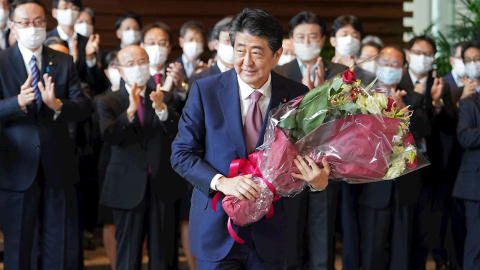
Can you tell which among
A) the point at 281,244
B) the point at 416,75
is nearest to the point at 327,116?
the point at 281,244

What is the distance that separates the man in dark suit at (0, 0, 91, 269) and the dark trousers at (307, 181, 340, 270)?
4.87 ft

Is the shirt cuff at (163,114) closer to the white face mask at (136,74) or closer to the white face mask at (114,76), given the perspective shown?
the white face mask at (136,74)

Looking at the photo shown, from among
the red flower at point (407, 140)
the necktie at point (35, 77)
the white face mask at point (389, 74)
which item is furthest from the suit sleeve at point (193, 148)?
the white face mask at point (389, 74)

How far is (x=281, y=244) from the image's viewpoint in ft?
9.34

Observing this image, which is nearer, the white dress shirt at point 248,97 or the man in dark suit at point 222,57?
the white dress shirt at point 248,97

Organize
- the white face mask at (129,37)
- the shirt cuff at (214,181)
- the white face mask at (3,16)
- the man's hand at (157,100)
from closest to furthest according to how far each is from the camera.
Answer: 1. the shirt cuff at (214,181)
2. the man's hand at (157,100)
3. the white face mask at (3,16)
4. the white face mask at (129,37)

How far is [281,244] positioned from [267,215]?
137 mm

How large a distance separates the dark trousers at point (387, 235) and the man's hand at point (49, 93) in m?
2.13

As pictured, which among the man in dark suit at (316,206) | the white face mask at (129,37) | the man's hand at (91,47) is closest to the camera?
the man in dark suit at (316,206)

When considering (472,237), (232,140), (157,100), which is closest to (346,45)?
(472,237)

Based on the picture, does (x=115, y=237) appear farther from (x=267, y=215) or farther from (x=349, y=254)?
(x=267, y=215)

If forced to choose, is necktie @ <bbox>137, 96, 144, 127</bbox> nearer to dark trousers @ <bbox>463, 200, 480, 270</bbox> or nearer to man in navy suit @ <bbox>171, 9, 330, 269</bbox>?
man in navy suit @ <bbox>171, 9, 330, 269</bbox>

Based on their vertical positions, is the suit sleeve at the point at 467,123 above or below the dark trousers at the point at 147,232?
above

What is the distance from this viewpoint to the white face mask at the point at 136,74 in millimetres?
4770
